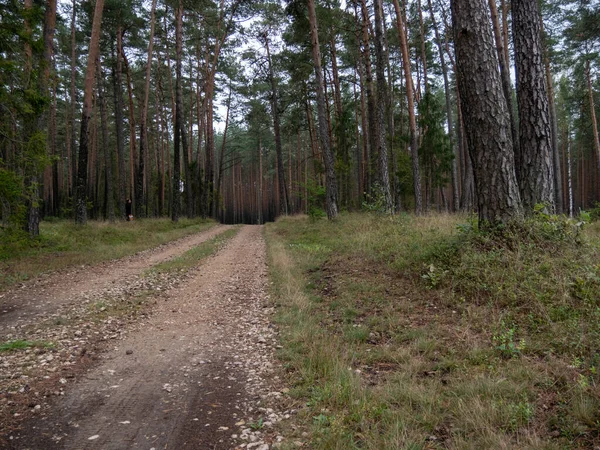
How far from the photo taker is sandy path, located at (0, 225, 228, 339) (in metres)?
5.50

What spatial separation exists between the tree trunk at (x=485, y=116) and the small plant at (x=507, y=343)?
8.53 ft

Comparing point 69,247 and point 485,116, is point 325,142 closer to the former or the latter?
point 485,116

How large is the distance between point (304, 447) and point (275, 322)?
2849 millimetres

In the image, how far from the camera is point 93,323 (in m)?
5.20

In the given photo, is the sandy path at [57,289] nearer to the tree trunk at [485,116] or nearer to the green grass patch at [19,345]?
the green grass patch at [19,345]

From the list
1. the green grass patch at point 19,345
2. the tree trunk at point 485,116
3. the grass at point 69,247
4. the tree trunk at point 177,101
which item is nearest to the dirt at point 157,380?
the green grass patch at point 19,345

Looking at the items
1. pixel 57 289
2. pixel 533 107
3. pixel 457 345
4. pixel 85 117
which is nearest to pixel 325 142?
pixel 85 117

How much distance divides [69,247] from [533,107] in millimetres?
13322

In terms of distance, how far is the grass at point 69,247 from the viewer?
8.45 meters

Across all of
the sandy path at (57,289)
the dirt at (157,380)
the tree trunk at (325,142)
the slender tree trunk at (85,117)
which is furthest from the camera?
the tree trunk at (325,142)

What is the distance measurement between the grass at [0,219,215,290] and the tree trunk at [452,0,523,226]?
9.39 m

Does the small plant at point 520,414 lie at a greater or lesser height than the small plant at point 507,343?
lesser

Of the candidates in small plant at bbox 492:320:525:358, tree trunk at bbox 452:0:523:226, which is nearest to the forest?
tree trunk at bbox 452:0:523:226

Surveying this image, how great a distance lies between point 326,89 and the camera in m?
27.0
